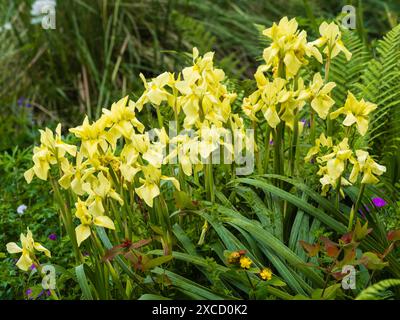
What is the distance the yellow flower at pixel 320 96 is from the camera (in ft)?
8.05

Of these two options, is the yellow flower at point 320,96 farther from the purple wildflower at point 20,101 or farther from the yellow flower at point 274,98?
the purple wildflower at point 20,101

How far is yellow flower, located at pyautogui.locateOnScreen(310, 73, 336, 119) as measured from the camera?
2.46 m

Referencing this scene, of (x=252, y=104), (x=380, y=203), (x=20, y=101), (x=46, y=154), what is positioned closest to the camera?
(x=46, y=154)

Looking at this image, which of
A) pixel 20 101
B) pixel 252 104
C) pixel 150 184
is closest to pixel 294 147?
pixel 252 104

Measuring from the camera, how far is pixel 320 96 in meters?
2.47

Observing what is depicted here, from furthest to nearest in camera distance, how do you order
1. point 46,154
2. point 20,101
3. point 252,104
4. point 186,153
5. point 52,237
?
1. point 20,101
2. point 52,237
3. point 252,104
4. point 186,153
5. point 46,154

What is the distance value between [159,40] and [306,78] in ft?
7.69

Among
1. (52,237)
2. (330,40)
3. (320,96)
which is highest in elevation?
(330,40)

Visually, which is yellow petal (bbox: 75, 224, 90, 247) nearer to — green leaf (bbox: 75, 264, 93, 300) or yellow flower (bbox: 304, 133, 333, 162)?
green leaf (bbox: 75, 264, 93, 300)

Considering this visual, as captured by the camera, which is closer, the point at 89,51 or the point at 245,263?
the point at 245,263

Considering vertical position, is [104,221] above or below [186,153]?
below

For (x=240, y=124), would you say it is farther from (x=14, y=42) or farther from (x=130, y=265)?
(x=14, y=42)

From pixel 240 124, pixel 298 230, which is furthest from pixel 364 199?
pixel 240 124

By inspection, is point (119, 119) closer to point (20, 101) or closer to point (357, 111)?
point (357, 111)
